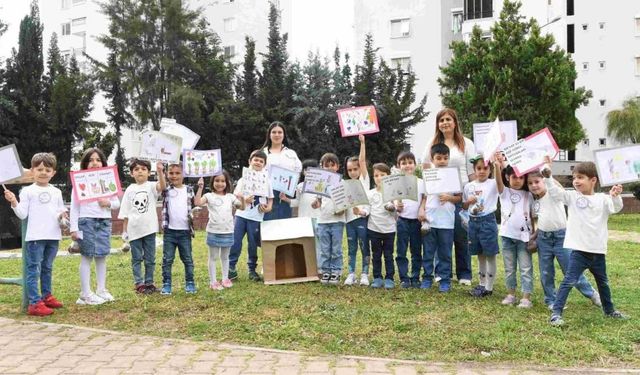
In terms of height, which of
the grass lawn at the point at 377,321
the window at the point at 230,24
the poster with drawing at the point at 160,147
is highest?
the window at the point at 230,24

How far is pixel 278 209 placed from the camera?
26.6 feet

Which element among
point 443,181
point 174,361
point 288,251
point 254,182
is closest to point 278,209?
point 288,251

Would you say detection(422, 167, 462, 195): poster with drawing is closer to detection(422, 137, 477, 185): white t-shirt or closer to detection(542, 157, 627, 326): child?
detection(422, 137, 477, 185): white t-shirt

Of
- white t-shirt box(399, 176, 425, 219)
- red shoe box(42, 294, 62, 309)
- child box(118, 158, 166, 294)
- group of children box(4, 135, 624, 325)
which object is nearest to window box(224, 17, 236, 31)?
group of children box(4, 135, 624, 325)

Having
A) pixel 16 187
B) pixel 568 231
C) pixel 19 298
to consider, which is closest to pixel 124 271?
pixel 19 298

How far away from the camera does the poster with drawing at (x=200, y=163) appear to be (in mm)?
7455

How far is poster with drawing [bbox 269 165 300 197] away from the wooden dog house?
42 centimetres

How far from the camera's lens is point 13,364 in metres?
4.71

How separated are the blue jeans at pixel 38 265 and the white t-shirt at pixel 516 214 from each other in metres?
4.61

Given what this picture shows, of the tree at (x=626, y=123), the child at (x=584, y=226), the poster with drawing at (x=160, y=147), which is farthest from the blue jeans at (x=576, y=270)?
the tree at (x=626, y=123)

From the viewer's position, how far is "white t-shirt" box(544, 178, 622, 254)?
18.2 ft

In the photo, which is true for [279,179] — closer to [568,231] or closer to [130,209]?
[130,209]

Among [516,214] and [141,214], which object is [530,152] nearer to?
[516,214]

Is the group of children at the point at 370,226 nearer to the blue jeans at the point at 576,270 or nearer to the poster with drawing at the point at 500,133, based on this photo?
the blue jeans at the point at 576,270
